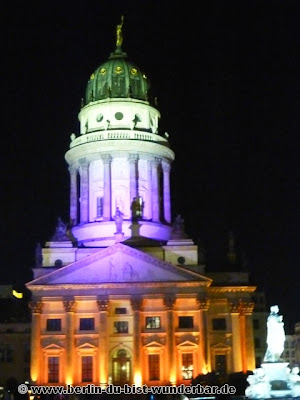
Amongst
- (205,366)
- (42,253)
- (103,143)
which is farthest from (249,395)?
(103,143)

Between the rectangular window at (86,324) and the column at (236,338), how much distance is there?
45.2 ft

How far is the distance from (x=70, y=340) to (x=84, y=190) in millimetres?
18982

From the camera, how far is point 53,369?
73.2 meters

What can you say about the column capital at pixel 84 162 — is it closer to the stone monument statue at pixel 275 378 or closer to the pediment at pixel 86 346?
the pediment at pixel 86 346

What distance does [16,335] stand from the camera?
8800cm

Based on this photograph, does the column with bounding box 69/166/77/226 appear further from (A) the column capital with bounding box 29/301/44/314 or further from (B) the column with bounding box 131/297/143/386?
(B) the column with bounding box 131/297/143/386

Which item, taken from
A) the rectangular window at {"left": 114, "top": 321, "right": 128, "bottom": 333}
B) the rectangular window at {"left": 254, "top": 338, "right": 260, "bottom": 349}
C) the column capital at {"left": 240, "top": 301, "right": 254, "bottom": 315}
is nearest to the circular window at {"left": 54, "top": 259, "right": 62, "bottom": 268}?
the rectangular window at {"left": 114, "top": 321, "right": 128, "bottom": 333}

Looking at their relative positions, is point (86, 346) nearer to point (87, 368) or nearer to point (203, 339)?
point (87, 368)

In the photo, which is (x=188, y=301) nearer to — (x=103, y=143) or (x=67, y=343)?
(x=67, y=343)

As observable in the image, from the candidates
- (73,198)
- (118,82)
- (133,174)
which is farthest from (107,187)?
(118,82)

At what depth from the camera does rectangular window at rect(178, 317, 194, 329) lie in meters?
74.7

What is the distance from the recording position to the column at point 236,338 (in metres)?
75.6

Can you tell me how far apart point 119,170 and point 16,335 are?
22.0 meters

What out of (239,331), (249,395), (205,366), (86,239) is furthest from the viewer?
(86,239)
